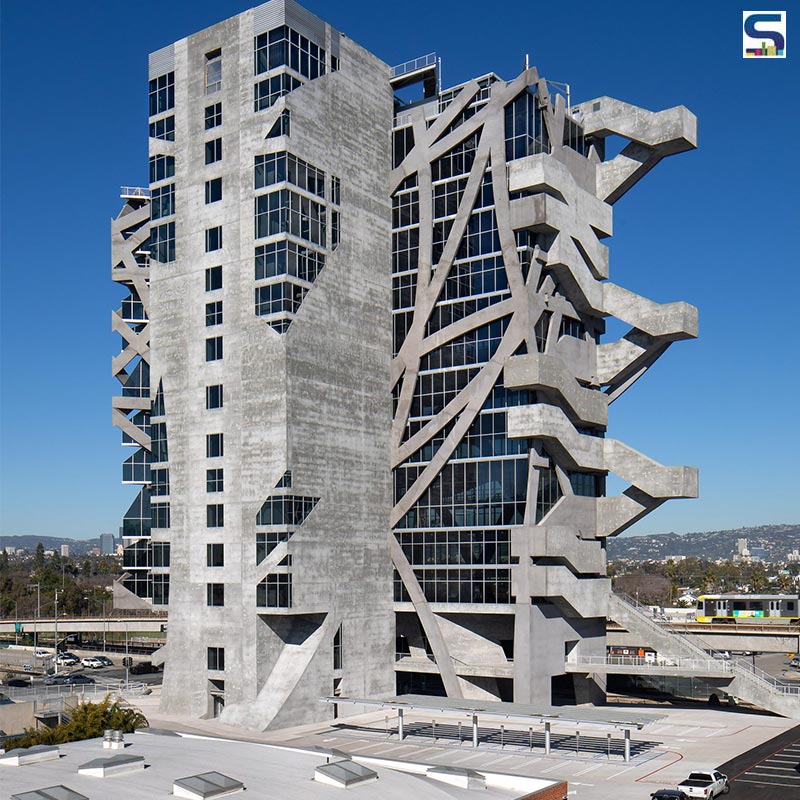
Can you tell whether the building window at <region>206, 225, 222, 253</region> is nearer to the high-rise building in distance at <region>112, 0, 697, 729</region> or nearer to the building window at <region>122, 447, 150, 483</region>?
the high-rise building in distance at <region>112, 0, 697, 729</region>

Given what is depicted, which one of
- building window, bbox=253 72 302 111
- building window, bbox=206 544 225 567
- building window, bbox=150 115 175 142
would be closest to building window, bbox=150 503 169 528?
building window, bbox=206 544 225 567

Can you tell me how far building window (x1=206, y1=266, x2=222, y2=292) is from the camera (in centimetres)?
8025

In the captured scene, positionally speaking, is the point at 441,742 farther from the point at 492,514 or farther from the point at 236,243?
the point at 236,243

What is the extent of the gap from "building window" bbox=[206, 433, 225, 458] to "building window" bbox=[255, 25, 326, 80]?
2712cm

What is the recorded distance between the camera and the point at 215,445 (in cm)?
7912

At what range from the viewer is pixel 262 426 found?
7588 centimetres

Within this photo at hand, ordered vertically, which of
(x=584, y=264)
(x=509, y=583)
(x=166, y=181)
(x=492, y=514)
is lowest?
(x=509, y=583)

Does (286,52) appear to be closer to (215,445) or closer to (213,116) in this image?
(213,116)

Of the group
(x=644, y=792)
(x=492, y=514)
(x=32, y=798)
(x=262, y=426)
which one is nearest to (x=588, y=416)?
(x=492, y=514)

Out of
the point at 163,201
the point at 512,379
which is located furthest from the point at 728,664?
the point at 163,201

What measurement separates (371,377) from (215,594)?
20436mm

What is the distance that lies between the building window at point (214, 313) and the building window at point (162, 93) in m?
17.4

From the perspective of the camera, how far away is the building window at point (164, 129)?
279ft

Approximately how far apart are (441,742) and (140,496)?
34.2m
